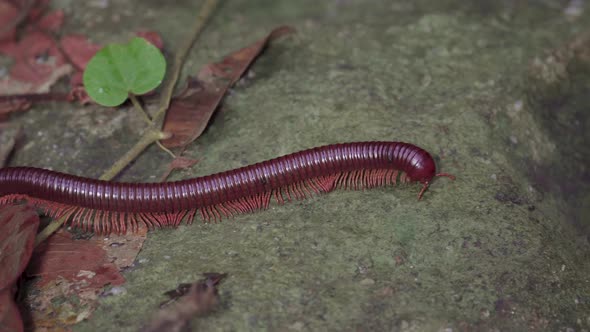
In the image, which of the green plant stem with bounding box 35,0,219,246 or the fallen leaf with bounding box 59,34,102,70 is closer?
the green plant stem with bounding box 35,0,219,246

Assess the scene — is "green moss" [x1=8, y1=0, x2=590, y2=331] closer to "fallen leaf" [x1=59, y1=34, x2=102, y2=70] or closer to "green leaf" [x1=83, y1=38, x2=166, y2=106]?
"green leaf" [x1=83, y1=38, x2=166, y2=106]

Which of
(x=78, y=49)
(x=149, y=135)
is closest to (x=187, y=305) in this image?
(x=149, y=135)

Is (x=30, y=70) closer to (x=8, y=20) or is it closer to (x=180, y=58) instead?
(x=8, y=20)

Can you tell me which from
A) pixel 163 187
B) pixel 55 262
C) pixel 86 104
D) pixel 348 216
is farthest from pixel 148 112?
pixel 348 216

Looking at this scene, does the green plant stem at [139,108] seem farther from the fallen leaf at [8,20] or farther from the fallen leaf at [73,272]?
the fallen leaf at [8,20]

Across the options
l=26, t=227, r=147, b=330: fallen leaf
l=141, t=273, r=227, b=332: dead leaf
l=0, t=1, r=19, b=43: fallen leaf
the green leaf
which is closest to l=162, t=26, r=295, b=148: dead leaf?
the green leaf

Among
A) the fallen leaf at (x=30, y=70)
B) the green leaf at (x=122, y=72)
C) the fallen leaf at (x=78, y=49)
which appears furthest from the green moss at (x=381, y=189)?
the fallen leaf at (x=78, y=49)
